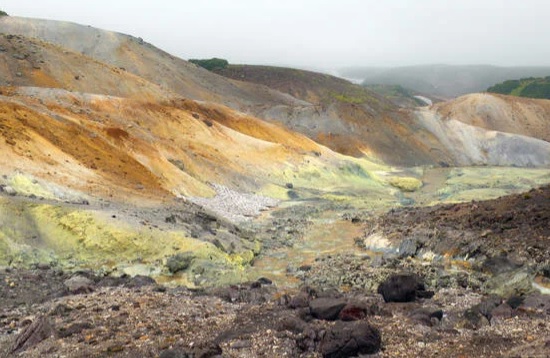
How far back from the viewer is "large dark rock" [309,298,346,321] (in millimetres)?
14047

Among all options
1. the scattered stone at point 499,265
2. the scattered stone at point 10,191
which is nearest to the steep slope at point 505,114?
the scattered stone at point 499,265

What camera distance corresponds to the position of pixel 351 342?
11648 millimetres

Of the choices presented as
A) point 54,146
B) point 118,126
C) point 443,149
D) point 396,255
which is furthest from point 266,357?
point 443,149

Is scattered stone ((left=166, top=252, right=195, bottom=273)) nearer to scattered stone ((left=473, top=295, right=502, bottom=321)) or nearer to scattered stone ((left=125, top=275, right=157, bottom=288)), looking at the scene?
scattered stone ((left=125, top=275, right=157, bottom=288))

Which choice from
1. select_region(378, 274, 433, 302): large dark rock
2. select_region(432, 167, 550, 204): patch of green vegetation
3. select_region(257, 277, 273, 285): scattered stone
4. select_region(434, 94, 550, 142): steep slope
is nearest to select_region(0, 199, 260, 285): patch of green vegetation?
select_region(257, 277, 273, 285): scattered stone

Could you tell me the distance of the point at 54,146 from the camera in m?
33.9

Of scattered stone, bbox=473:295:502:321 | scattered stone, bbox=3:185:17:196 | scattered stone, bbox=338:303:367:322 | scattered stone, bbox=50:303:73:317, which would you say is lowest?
scattered stone, bbox=50:303:73:317

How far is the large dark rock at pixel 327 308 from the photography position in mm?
14047

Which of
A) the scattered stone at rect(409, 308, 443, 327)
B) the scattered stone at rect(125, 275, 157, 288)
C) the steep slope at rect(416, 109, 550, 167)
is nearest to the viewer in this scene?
the scattered stone at rect(409, 308, 443, 327)

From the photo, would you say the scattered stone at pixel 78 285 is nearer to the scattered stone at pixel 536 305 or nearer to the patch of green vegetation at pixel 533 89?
the scattered stone at pixel 536 305

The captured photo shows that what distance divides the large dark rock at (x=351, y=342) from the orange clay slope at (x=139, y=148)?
838 inches

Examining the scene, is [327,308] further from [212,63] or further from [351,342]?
[212,63]

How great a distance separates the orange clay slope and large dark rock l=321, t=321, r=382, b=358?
21294 millimetres

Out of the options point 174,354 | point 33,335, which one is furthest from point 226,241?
point 174,354
